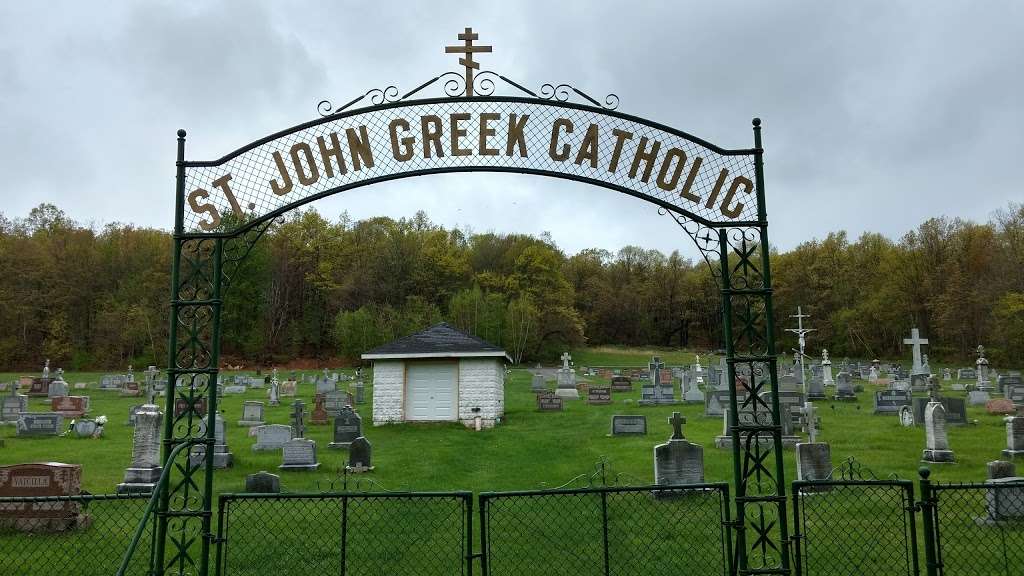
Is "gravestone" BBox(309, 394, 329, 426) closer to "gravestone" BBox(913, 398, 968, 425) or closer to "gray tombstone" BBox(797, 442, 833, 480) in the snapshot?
"gray tombstone" BBox(797, 442, 833, 480)

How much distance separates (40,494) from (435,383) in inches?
505

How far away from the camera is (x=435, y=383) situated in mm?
21797

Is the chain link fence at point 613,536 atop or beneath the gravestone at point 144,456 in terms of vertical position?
beneath

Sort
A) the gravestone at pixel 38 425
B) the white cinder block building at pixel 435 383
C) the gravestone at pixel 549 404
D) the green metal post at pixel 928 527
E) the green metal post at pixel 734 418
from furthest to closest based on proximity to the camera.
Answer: the gravestone at pixel 549 404 → the white cinder block building at pixel 435 383 → the gravestone at pixel 38 425 → the green metal post at pixel 734 418 → the green metal post at pixel 928 527

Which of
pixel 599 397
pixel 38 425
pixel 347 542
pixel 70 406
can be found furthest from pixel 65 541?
pixel 599 397

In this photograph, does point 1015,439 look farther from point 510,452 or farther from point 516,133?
point 516,133

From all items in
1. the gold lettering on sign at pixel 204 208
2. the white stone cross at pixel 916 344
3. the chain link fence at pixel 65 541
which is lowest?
the chain link fence at pixel 65 541

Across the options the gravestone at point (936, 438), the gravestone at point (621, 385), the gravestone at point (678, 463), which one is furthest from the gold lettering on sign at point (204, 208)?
the gravestone at point (621, 385)

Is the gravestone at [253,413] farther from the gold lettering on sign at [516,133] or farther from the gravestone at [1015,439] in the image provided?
the gravestone at [1015,439]

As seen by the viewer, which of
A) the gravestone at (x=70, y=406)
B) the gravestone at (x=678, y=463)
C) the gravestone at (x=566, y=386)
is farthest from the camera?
the gravestone at (x=566, y=386)

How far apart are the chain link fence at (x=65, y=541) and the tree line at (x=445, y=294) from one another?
134ft

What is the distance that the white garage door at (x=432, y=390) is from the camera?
21.6 meters

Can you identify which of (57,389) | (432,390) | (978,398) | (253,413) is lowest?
(253,413)

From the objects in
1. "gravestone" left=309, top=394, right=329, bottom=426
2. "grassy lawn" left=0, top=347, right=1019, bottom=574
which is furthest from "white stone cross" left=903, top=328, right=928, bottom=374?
"gravestone" left=309, top=394, right=329, bottom=426
